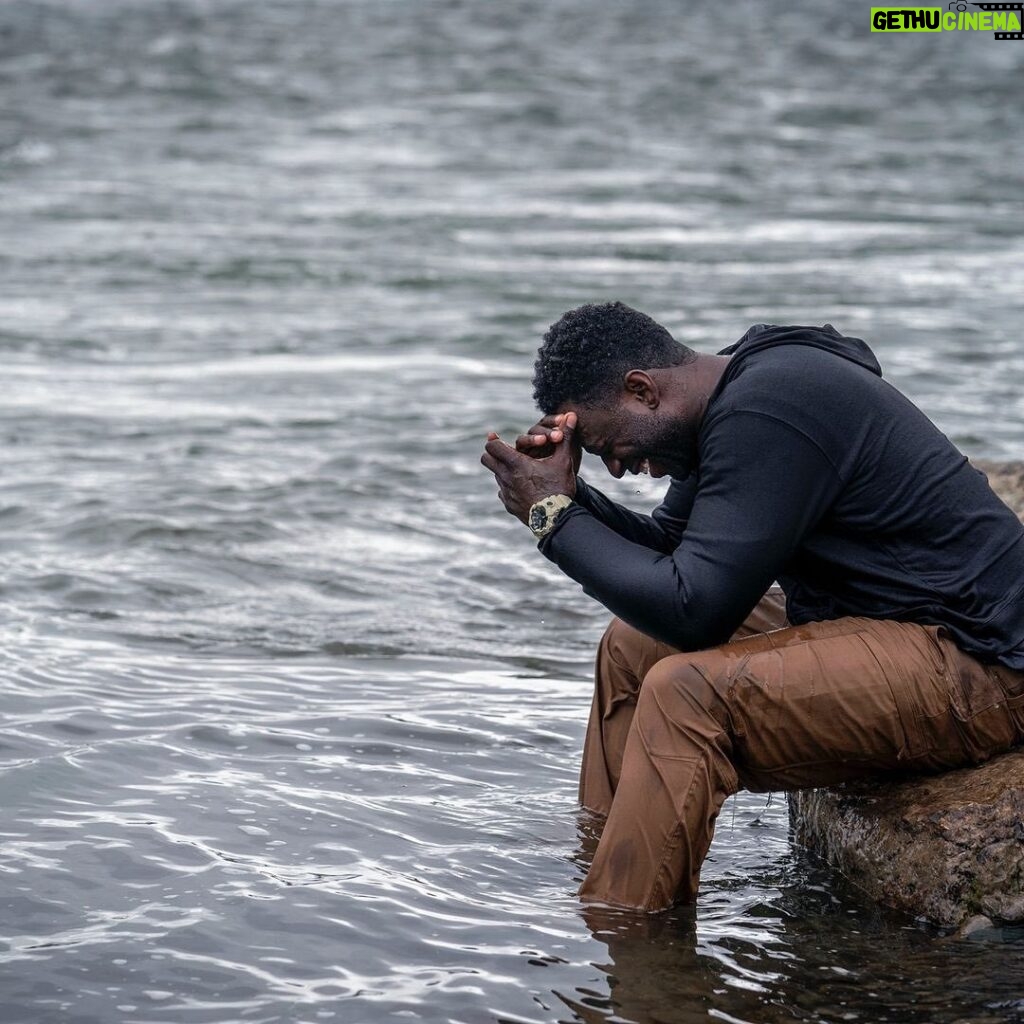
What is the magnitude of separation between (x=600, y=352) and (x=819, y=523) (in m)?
0.72

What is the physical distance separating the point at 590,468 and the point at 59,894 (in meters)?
6.56

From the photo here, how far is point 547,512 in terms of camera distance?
15.3 ft

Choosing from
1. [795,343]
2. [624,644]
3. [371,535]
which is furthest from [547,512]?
[371,535]

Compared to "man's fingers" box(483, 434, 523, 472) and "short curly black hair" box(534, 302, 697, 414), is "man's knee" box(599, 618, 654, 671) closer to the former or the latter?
"man's fingers" box(483, 434, 523, 472)

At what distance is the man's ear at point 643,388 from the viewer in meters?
4.63

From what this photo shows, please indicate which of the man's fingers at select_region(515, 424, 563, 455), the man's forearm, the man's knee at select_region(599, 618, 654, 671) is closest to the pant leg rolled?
the man's knee at select_region(599, 618, 654, 671)

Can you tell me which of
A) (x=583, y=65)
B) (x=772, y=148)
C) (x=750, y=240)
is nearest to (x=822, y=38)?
(x=583, y=65)

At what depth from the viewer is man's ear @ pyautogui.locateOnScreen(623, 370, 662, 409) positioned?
182 inches

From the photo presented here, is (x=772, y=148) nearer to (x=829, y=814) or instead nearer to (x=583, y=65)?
(x=583, y=65)

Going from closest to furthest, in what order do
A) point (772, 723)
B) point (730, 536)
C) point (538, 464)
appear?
point (730, 536)
point (772, 723)
point (538, 464)

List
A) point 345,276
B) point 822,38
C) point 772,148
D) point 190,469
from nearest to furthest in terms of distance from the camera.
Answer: point 190,469 → point 345,276 → point 772,148 → point 822,38

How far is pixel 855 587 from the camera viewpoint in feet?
15.3

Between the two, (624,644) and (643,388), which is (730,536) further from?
(624,644)

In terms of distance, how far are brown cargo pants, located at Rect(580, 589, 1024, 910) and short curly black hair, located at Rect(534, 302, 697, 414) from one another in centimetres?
76
